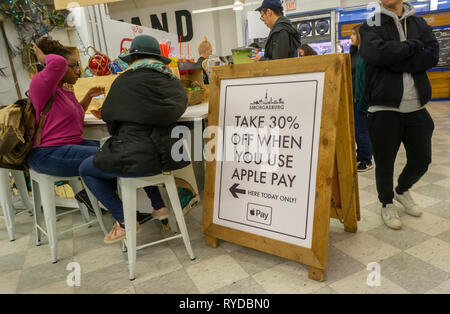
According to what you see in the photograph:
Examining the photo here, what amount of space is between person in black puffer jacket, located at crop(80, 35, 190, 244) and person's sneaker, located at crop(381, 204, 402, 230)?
1.52 m

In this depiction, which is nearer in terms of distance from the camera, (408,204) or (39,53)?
(39,53)

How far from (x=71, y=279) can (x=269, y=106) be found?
1617mm

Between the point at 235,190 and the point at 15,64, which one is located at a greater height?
the point at 15,64

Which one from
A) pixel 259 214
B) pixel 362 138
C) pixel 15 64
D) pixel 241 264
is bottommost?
pixel 241 264

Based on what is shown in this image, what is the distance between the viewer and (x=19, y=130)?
193 centimetres

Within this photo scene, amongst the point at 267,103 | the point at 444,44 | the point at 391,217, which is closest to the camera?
the point at 267,103

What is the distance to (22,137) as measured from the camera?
193cm

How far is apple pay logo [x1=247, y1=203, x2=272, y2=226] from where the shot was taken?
179 cm

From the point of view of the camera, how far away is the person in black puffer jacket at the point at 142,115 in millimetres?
1667

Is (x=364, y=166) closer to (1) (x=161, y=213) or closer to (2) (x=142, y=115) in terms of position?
(1) (x=161, y=213)

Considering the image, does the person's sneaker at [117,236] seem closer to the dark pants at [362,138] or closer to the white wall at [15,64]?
the dark pants at [362,138]

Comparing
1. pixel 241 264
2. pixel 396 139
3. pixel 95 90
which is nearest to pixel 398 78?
pixel 396 139

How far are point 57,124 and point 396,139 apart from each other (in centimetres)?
229

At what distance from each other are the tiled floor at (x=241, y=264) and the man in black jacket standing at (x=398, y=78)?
1.65ft
